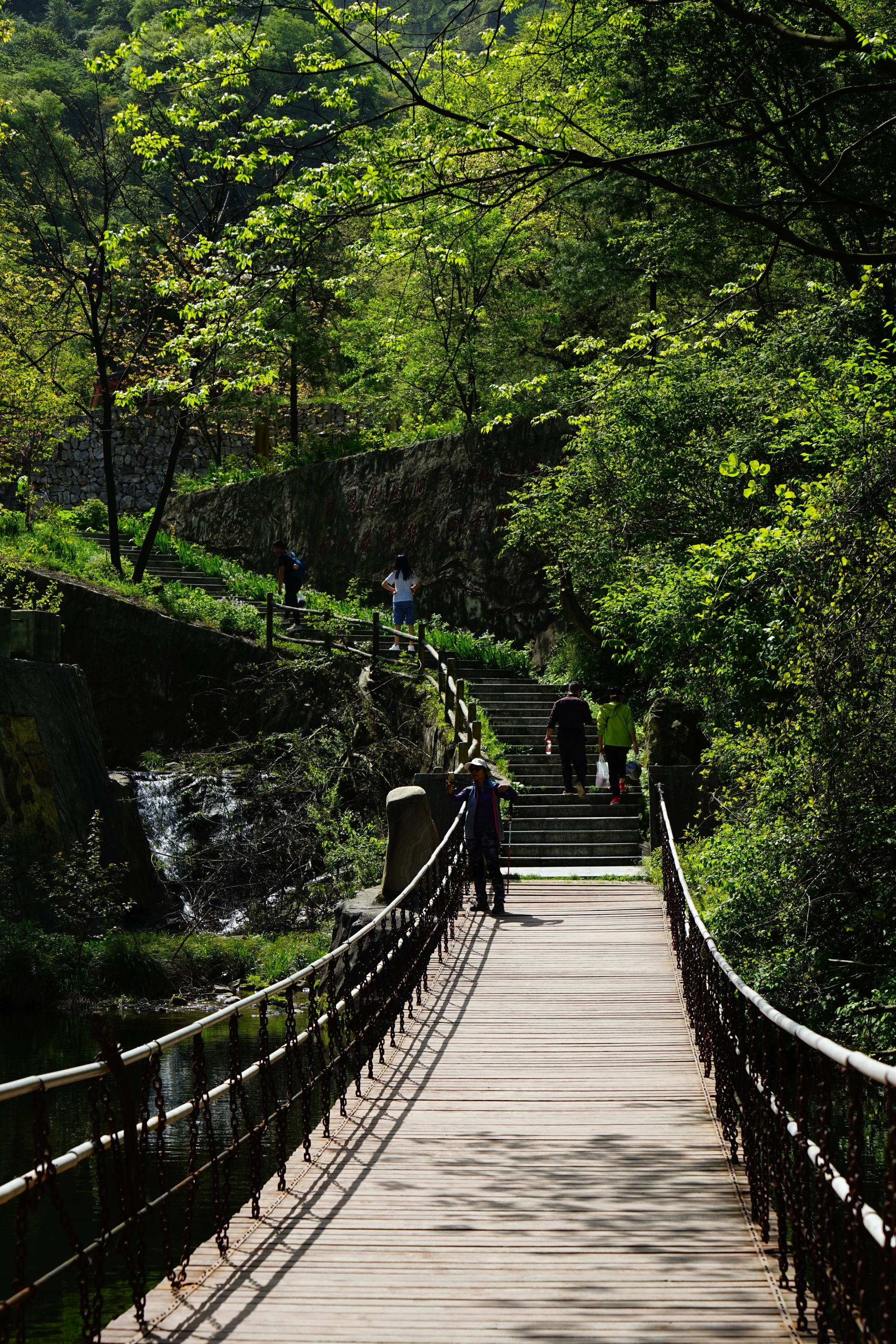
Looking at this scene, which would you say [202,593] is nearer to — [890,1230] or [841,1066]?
[841,1066]

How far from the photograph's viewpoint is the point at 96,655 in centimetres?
2480

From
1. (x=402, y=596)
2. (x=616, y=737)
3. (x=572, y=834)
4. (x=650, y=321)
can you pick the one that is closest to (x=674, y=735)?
(x=616, y=737)

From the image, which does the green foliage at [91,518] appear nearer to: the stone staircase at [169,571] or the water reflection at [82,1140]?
the stone staircase at [169,571]

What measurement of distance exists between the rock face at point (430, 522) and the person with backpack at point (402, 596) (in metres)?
2.25

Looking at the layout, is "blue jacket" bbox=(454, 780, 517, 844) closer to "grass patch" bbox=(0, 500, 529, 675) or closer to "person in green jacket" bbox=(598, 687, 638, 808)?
"person in green jacket" bbox=(598, 687, 638, 808)

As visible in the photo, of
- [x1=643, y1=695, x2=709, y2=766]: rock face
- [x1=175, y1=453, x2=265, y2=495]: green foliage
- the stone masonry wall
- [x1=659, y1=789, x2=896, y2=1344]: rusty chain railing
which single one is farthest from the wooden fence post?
the stone masonry wall

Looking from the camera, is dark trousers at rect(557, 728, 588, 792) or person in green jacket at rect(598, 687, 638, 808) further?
dark trousers at rect(557, 728, 588, 792)

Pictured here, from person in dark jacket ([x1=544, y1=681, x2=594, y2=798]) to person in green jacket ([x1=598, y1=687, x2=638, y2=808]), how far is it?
0.28 metres

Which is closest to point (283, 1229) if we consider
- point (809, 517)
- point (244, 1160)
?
point (244, 1160)

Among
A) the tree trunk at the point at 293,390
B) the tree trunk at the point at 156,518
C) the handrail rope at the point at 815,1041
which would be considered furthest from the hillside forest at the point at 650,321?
the handrail rope at the point at 815,1041

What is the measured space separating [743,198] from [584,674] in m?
8.62

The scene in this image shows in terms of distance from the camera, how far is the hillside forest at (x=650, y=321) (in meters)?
9.35

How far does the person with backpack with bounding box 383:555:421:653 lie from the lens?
23.5 meters

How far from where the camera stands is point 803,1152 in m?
4.64
